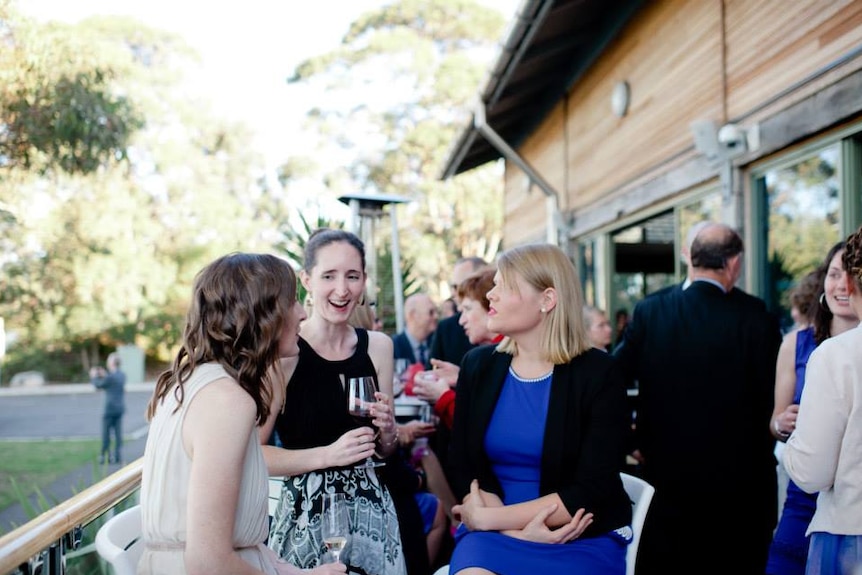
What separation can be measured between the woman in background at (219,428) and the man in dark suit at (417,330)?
144 inches

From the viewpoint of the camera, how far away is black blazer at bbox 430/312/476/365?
437cm

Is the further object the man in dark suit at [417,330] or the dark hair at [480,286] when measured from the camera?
the man in dark suit at [417,330]

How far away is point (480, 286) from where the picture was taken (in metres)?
3.28

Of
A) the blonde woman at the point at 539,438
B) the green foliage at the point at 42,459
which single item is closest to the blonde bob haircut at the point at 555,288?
the blonde woman at the point at 539,438

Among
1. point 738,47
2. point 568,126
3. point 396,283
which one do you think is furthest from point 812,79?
point 568,126

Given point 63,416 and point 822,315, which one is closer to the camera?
point 822,315

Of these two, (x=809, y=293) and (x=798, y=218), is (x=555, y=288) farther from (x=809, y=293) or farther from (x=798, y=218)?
(x=798, y=218)

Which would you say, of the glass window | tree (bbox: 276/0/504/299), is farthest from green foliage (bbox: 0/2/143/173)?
tree (bbox: 276/0/504/299)

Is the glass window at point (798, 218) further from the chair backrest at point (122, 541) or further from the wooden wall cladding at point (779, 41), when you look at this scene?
the chair backrest at point (122, 541)

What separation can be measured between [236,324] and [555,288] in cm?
112

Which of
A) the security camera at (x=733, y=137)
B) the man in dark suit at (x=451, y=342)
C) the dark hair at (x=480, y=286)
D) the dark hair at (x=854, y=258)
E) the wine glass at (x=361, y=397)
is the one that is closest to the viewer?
the dark hair at (x=854, y=258)

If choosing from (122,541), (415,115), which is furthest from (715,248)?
(415,115)

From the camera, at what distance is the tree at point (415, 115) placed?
2453cm

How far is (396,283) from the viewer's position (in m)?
7.35
